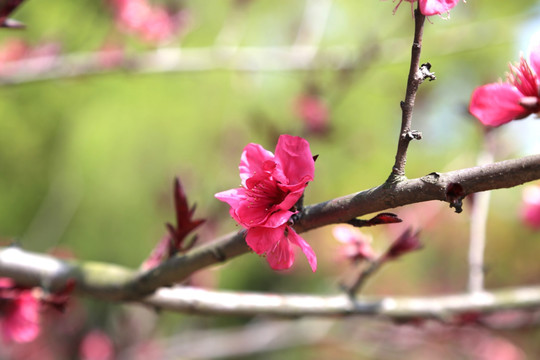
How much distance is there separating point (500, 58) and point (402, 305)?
8.29 meters

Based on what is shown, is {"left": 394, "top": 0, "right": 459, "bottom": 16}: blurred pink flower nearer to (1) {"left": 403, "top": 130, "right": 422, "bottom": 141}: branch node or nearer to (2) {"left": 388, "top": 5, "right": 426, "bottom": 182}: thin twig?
(2) {"left": 388, "top": 5, "right": 426, "bottom": 182}: thin twig

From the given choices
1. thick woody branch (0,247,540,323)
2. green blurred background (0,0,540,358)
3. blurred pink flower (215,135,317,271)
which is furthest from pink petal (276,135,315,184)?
green blurred background (0,0,540,358)

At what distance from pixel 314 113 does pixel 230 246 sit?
2.52 m

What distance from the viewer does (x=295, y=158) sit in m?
0.82

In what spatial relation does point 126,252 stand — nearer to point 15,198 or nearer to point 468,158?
point 15,198

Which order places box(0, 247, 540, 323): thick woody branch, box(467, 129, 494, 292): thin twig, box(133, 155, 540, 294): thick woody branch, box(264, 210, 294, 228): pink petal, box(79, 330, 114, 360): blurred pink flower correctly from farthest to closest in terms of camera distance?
box(79, 330, 114, 360): blurred pink flower, box(467, 129, 494, 292): thin twig, box(0, 247, 540, 323): thick woody branch, box(264, 210, 294, 228): pink petal, box(133, 155, 540, 294): thick woody branch

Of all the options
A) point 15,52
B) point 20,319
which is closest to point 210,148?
point 15,52

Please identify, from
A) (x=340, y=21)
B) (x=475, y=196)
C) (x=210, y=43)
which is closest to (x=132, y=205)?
(x=210, y=43)

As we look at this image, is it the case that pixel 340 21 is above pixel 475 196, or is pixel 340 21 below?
above

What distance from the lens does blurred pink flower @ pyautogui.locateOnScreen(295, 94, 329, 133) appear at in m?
3.25

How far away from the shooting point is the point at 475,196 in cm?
174

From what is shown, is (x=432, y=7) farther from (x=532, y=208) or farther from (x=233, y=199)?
(x=532, y=208)

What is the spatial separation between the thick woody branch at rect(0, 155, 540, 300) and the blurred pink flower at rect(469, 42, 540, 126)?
0.58 feet

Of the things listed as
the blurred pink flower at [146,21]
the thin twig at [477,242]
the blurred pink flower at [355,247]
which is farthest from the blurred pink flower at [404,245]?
the blurred pink flower at [146,21]
